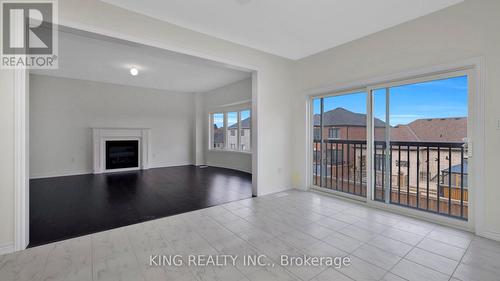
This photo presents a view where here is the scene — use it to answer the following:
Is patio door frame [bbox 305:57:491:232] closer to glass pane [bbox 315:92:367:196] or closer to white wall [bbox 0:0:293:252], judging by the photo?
glass pane [bbox 315:92:367:196]

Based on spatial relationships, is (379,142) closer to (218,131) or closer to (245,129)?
(245,129)

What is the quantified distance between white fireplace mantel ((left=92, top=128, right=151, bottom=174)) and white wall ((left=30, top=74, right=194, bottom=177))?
0.58 ft

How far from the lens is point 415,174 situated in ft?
10.6

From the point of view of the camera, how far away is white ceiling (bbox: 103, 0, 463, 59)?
251cm

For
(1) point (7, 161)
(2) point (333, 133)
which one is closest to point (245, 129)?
(2) point (333, 133)

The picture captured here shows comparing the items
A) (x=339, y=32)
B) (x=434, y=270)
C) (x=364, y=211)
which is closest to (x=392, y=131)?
(x=364, y=211)

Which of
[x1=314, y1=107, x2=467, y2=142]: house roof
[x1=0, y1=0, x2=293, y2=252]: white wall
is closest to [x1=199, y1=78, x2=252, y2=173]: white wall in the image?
[x1=0, y1=0, x2=293, y2=252]: white wall

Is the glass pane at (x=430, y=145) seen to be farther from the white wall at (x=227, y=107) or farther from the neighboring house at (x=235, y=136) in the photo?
the neighboring house at (x=235, y=136)

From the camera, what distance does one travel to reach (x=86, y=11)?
7.75ft

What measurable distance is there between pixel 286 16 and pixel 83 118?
6.42 metres

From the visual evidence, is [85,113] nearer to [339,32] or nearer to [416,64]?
[339,32]

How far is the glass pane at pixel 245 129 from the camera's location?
665cm

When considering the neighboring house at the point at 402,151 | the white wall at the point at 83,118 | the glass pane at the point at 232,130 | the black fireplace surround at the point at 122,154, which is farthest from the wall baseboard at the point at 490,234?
the black fireplace surround at the point at 122,154

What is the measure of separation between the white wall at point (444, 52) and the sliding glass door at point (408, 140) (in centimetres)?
23
